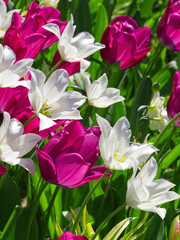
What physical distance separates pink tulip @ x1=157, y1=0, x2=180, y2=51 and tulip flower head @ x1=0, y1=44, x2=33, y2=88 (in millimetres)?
723

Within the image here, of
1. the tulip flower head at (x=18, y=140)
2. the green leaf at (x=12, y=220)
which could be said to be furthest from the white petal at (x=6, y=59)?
the green leaf at (x=12, y=220)

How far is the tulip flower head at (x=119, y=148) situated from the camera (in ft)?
2.56

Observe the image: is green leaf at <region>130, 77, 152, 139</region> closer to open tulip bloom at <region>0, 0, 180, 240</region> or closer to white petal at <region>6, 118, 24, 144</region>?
open tulip bloom at <region>0, 0, 180, 240</region>

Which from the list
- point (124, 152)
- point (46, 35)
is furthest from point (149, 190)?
point (46, 35)

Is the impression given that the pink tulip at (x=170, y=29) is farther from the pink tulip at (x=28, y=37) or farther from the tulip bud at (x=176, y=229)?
the tulip bud at (x=176, y=229)

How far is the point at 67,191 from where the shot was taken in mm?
1279

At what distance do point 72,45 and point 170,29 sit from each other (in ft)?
1.67

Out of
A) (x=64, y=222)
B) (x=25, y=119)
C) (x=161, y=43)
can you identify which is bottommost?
(x=64, y=222)

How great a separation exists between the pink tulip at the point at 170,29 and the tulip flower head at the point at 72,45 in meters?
0.44

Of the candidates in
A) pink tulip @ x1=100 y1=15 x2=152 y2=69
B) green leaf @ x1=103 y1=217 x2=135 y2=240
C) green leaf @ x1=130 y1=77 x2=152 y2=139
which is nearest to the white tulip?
green leaf @ x1=103 y1=217 x2=135 y2=240

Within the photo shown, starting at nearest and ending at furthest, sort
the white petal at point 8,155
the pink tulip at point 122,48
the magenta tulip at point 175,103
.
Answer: the white petal at point 8,155 < the magenta tulip at point 175,103 < the pink tulip at point 122,48

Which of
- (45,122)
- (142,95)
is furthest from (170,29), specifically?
(45,122)

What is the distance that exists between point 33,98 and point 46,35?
368mm

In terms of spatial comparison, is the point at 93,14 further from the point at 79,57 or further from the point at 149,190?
the point at 149,190
